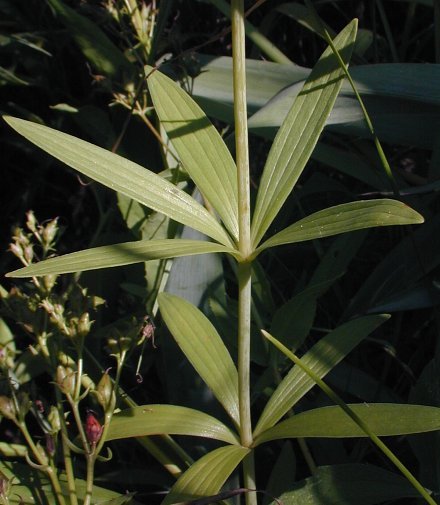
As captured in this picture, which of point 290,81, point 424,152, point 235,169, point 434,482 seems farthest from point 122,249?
point 424,152

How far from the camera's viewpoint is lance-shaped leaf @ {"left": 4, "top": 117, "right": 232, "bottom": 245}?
70cm

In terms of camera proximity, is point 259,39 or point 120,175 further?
point 259,39

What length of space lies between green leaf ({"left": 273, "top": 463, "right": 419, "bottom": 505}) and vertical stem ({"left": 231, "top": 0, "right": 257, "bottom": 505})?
2.1 inches

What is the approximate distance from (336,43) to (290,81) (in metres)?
0.33

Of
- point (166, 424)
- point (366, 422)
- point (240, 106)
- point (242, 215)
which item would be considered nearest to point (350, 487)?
point (366, 422)

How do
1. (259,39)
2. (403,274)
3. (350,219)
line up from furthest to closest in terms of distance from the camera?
(259,39), (403,274), (350,219)

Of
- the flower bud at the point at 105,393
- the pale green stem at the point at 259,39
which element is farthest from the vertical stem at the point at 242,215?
the pale green stem at the point at 259,39

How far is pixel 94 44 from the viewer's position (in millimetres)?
1252

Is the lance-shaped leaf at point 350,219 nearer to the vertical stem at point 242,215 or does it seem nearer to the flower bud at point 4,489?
the vertical stem at point 242,215

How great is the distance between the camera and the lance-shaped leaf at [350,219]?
616 mm

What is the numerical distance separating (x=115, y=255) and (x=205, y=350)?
0.18 metres

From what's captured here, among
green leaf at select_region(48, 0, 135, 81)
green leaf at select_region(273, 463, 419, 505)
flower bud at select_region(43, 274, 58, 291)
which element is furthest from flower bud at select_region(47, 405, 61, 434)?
green leaf at select_region(48, 0, 135, 81)

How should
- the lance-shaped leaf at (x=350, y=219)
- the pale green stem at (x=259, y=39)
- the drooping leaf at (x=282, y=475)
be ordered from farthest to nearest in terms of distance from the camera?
the pale green stem at (x=259, y=39)
the drooping leaf at (x=282, y=475)
the lance-shaped leaf at (x=350, y=219)

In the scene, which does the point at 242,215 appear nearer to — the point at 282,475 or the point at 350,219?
the point at 350,219
